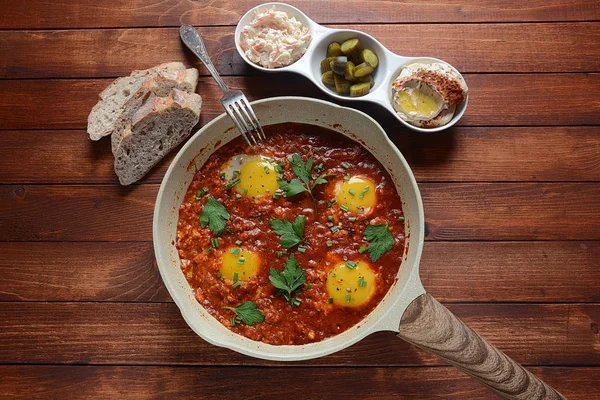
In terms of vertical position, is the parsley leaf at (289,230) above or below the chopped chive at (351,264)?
above

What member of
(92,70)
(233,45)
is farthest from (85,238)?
(233,45)

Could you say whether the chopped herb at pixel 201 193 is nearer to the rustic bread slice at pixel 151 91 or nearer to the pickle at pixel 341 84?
the rustic bread slice at pixel 151 91

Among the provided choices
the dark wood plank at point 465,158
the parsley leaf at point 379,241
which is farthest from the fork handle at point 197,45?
the parsley leaf at point 379,241

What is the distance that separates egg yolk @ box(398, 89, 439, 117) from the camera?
12.5 feet

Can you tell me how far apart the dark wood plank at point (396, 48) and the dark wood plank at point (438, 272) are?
1311 millimetres

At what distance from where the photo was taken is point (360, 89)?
3.84 m

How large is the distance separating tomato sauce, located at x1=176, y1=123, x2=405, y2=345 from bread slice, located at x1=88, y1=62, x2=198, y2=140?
2.23ft

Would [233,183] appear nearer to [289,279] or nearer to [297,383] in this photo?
[289,279]

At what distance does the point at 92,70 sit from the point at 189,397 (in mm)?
2494

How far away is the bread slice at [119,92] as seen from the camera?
13.3 ft

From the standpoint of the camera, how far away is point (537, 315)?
13.0ft

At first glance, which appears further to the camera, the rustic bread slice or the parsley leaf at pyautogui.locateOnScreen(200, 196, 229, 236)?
the rustic bread slice

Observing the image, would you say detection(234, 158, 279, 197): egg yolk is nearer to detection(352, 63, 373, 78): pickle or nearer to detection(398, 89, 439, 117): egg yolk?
detection(352, 63, 373, 78): pickle

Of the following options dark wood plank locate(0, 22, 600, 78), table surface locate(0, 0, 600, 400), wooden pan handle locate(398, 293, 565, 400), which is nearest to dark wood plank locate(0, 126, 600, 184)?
table surface locate(0, 0, 600, 400)
